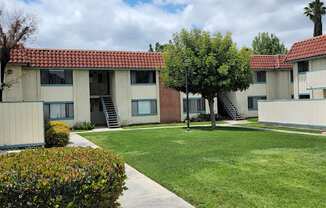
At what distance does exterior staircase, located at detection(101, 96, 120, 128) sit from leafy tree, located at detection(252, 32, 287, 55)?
47126mm

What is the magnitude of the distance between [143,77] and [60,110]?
800 cm

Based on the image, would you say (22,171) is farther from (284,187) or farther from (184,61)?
(184,61)

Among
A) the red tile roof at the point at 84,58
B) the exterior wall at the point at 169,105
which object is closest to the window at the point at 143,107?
the exterior wall at the point at 169,105

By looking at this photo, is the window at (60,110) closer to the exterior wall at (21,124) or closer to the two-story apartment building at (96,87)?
the two-story apartment building at (96,87)

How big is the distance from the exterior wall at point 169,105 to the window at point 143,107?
2.58ft

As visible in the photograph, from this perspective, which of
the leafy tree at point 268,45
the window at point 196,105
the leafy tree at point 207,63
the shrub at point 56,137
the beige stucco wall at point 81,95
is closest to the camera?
the shrub at point 56,137

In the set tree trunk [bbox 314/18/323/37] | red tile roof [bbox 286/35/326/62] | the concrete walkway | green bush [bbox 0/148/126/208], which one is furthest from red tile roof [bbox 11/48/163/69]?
tree trunk [bbox 314/18/323/37]

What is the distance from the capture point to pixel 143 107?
38.1m

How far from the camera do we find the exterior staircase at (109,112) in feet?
116

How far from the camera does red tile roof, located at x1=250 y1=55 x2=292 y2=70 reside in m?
42.4

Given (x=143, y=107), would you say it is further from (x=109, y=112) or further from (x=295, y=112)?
(x=295, y=112)

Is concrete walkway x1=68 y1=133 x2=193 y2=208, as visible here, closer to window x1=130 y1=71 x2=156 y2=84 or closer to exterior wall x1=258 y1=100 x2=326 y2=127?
exterior wall x1=258 y1=100 x2=326 y2=127

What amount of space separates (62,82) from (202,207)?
2862cm

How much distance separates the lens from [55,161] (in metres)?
5.88
